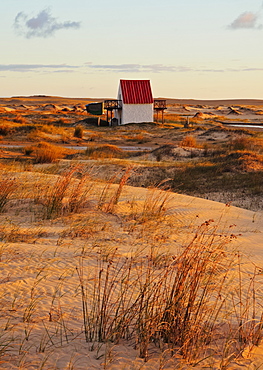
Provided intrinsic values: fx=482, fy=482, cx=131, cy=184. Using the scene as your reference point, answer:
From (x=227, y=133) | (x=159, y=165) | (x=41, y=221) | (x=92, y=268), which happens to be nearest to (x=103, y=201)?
(x=41, y=221)

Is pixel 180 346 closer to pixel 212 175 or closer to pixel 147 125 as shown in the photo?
pixel 212 175

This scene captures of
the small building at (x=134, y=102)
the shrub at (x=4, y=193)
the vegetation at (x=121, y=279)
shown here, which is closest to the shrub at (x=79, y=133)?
the small building at (x=134, y=102)

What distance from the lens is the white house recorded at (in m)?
48.1

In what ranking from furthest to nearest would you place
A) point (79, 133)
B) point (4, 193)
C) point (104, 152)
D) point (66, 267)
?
point (79, 133) → point (104, 152) → point (4, 193) → point (66, 267)

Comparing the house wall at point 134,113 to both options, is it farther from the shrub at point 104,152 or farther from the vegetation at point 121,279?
the vegetation at point 121,279

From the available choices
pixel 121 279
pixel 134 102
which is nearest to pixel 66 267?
pixel 121 279

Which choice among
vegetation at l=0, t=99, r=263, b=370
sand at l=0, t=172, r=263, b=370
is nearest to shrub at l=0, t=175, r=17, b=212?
vegetation at l=0, t=99, r=263, b=370

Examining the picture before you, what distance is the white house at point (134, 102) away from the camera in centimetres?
4806

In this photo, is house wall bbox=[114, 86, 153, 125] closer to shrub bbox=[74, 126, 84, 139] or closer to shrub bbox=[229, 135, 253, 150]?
shrub bbox=[74, 126, 84, 139]

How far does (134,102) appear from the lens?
48.0 metres

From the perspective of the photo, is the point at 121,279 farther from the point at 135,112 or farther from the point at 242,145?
the point at 135,112

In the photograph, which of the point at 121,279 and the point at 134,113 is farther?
the point at 134,113

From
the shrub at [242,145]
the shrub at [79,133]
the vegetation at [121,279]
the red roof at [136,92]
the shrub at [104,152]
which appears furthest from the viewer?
the red roof at [136,92]

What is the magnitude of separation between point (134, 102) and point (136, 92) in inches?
49.5
